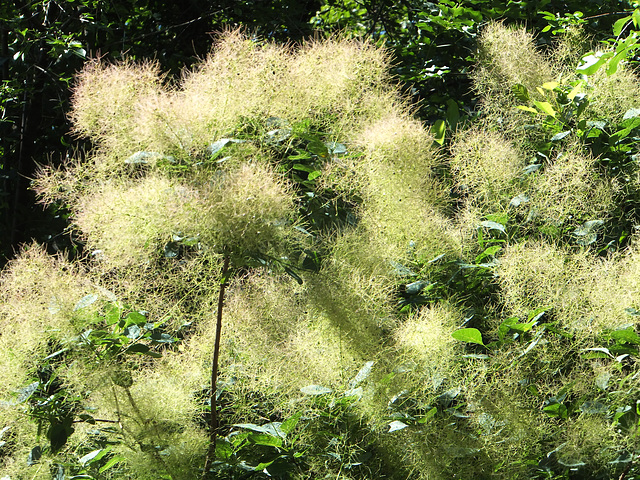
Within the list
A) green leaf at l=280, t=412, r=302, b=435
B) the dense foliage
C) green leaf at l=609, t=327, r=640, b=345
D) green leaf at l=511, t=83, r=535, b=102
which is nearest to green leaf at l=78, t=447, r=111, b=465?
the dense foliage

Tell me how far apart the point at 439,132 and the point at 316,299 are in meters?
0.76

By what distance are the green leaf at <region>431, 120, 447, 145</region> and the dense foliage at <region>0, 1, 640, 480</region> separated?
35mm

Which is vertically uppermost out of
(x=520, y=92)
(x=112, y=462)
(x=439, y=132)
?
(x=520, y=92)

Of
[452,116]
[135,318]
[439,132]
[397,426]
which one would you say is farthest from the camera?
[452,116]

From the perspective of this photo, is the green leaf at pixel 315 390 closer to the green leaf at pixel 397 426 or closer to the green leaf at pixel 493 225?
the green leaf at pixel 397 426

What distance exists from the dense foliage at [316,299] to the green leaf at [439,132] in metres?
0.04

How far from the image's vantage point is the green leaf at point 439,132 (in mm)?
2098

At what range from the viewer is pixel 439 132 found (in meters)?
2.14

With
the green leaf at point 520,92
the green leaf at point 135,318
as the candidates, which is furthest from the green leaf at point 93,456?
the green leaf at point 520,92

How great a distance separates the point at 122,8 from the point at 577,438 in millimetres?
2761

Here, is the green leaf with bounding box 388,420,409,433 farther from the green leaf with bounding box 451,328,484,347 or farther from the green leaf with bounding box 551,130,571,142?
the green leaf with bounding box 551,130,571,142

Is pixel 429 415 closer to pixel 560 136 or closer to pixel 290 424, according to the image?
pixel 290 424

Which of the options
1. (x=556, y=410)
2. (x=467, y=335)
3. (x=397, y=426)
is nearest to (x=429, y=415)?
(x=397, y=426)

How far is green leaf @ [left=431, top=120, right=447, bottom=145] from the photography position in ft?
6.88
